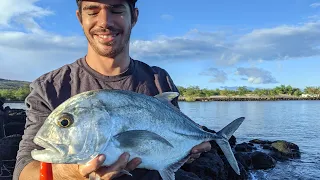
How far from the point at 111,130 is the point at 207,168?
1316 cm

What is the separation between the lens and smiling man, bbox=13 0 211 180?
3885mm

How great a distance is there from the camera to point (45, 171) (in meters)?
3.38

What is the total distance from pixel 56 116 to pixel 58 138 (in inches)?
8.1

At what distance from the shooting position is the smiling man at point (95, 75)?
3.88 metres

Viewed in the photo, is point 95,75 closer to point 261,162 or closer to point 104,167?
point 104,167

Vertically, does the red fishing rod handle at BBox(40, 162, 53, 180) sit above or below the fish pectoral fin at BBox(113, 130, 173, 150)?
below

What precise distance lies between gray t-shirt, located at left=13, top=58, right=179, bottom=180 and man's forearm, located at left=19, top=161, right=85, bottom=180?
0.29 ft

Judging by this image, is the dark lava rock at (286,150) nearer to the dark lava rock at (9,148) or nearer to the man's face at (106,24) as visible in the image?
the dark lava rock at (9,148)

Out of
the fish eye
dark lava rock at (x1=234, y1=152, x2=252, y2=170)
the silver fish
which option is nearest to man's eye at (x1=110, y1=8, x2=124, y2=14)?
the silver fish

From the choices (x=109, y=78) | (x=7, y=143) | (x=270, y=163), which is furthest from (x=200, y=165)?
(x=109, y=78)

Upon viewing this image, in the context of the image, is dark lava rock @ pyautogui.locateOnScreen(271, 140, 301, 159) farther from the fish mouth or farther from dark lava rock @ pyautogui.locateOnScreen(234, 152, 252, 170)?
the fish mouth

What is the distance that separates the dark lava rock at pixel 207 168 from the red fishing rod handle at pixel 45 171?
12.3 metres

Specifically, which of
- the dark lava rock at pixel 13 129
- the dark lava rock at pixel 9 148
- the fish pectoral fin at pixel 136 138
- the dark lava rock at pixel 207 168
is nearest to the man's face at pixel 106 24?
the fish pectoral fin at pixel 136 138

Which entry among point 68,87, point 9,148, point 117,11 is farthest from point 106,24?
point 9,148
